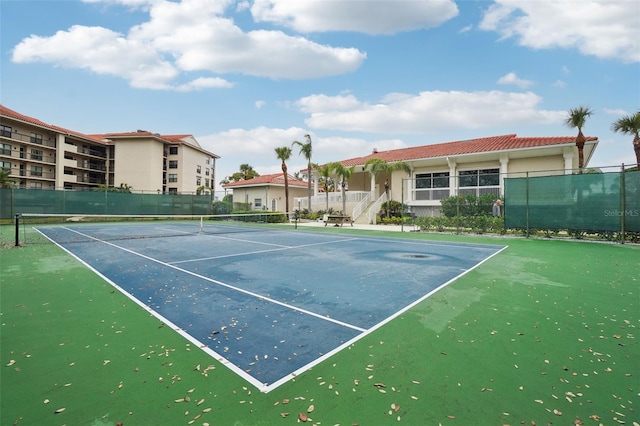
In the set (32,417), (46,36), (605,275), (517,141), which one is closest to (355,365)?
(32,417)

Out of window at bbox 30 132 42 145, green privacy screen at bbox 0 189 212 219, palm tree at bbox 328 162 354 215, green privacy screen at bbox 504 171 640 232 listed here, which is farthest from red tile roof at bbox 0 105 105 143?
green privacy screen at bbox 504 171 640 232

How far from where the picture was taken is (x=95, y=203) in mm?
28312

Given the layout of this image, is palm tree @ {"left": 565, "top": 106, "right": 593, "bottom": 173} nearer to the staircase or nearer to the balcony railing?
the staircase

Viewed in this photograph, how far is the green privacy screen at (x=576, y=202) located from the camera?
41.9 ft

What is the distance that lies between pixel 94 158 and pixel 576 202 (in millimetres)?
61667

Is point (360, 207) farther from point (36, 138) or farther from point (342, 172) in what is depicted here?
point (36, 138)

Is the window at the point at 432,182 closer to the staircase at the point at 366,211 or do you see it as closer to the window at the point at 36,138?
the staircase at the point at 366,211

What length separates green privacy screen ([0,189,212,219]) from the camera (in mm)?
24406

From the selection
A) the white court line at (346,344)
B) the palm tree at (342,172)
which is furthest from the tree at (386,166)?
the white court line at (346,344)

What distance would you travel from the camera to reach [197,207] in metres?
34.5

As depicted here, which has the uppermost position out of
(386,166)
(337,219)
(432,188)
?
(386,166)

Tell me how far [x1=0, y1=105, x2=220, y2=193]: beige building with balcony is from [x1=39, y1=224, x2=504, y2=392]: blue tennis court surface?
36985 mm

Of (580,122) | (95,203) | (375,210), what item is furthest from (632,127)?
(95,203)

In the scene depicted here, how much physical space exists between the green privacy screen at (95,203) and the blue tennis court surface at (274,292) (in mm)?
19919
